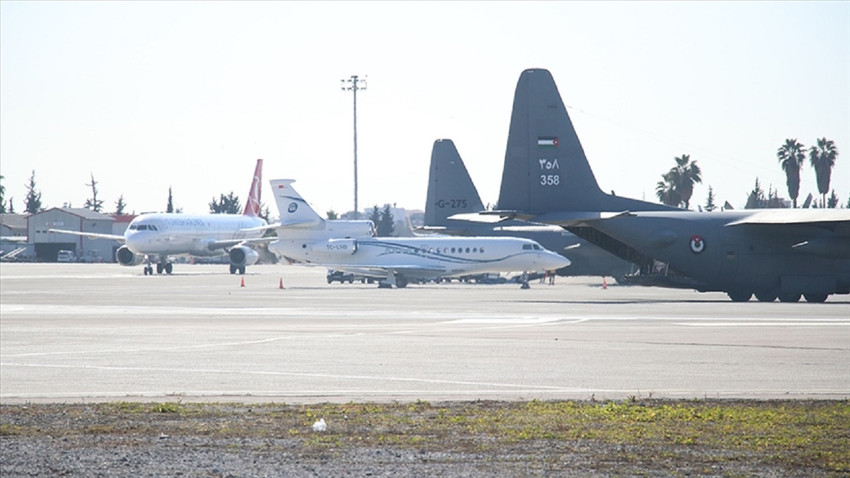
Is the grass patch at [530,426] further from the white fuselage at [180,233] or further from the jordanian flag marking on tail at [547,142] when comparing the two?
the white fuselage at [180,233]

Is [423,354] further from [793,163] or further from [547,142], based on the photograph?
[793,163]

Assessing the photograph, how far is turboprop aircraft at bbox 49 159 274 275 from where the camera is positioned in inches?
2945

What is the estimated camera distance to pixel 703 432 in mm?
10062

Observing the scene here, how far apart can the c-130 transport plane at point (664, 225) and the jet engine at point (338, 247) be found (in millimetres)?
20827

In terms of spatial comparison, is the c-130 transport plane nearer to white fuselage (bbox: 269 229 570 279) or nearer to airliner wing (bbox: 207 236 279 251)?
white fuselage (bbox: 269 229 570 279)

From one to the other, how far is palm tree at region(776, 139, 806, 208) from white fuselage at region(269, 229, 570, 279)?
5296cm

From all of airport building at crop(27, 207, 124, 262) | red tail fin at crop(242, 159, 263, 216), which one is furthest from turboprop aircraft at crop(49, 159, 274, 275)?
airport building at crop(27, 207, 124, 262)

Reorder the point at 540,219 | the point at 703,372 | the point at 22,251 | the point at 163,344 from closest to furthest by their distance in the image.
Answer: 1. the point at 703,372
2. the point at 163,344
3. the point at 540,219
4. the point at 22,251

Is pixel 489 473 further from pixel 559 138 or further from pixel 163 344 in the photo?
pixel 559 138

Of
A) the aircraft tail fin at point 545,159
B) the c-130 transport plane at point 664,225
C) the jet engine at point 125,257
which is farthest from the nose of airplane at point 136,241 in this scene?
the aircraft tail fin at point 545,159

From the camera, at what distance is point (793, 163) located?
331 feet

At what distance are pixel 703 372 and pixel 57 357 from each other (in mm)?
9962

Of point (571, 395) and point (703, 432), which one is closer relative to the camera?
point (703, 432)

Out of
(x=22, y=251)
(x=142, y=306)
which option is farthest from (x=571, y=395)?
(x=22, y=251)
